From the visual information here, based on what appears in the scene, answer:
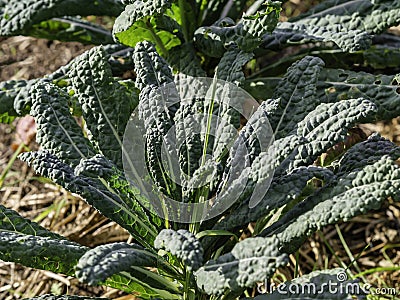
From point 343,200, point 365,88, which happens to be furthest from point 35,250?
point 365,88

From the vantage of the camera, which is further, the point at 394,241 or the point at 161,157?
the point at 394,241

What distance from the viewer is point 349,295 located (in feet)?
4.26

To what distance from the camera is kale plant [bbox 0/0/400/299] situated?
4.55 ft

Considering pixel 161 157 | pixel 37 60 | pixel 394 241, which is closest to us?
pixel 161 157

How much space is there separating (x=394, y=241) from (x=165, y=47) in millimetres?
1112

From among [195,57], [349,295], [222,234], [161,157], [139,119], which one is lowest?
[349,295]

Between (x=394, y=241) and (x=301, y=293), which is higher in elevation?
(x=301, y=293)

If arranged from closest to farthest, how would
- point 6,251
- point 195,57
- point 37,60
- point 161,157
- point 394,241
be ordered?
1. point 6,251
2. point 161,157
3. point 195,57
4. point 394,241
5. point 37,60

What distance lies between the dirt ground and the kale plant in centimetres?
53

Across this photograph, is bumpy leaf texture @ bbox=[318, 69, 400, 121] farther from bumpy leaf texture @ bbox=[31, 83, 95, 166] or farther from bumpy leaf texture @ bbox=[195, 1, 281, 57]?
bumpy leaf texture @ bbox=[31, 83, 95, 166]

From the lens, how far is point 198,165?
1.63 metres

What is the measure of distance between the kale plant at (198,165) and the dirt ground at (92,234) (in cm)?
53

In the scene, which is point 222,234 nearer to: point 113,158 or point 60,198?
point 113,158

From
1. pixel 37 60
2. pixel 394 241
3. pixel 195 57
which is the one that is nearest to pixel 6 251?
pixel 195 57
